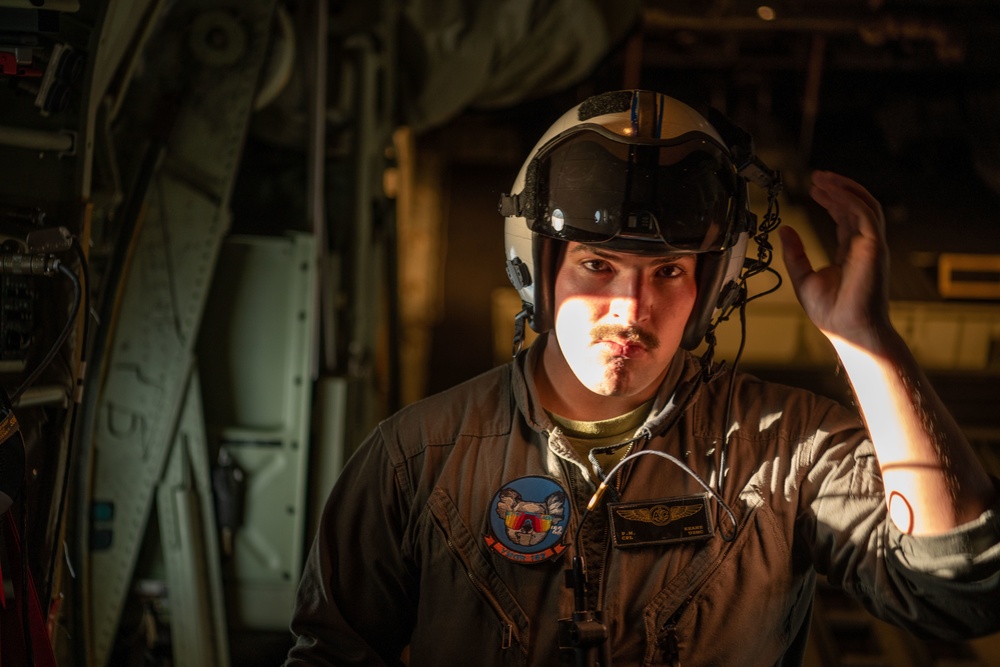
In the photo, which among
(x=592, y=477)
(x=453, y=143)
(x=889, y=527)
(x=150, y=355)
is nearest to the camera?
(x=889, y=527)

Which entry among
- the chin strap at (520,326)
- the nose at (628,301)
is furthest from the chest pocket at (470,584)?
the nose at (628,301)

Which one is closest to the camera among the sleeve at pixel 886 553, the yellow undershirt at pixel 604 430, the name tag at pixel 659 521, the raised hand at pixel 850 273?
the sleeve at pixel 886 553

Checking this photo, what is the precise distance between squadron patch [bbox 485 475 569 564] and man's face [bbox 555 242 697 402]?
23 centimetres

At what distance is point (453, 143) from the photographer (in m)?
10.9

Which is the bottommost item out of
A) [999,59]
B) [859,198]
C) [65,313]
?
[65,313]

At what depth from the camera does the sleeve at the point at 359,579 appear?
1.80 m

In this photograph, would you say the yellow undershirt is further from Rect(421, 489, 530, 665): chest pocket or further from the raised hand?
the raised hand

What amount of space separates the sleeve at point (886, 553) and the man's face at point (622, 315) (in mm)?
363

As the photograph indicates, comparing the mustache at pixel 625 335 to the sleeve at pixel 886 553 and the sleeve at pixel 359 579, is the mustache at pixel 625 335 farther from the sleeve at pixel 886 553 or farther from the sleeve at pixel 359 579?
the sleeve at pixel 359 579

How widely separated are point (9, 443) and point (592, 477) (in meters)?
1.12

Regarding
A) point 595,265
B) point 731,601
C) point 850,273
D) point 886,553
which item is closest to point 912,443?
point 886,553

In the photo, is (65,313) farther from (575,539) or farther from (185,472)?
(185,472)

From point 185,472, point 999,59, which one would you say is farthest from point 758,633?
Result: point 999,59

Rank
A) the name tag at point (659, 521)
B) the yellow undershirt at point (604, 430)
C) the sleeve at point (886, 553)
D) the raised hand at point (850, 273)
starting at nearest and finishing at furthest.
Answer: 1. the sleeve at point (886, 553)
2. the raised hand at point (850, 273)
3. the name tag at point (659, 521)
4. the yellow undershirt at point (604, 430)
